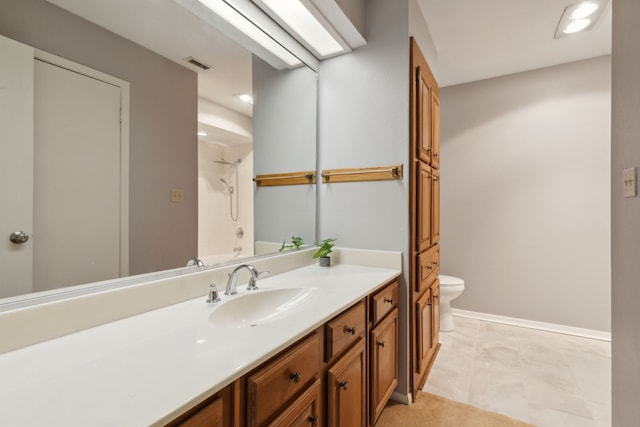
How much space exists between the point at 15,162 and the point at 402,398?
1.99 metres

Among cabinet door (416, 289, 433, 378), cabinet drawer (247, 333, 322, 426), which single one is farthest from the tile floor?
cabinet drawer (247, 333, 322, 426)

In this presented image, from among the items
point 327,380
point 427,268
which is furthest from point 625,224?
point 327,380

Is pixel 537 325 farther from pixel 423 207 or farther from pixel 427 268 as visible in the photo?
pixel 423 207

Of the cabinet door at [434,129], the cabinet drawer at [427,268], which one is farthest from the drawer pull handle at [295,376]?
the cabinet door at [434,129]

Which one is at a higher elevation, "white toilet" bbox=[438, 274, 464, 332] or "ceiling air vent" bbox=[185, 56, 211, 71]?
"ceiling air vent" bbox=[185, 56, 211, 71]

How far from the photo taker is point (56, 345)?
76 centimetres

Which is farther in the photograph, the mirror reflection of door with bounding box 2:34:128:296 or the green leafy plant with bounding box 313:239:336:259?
the green leafy plant with bounding box 313:239:336:259

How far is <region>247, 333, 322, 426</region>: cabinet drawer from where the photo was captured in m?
0.71

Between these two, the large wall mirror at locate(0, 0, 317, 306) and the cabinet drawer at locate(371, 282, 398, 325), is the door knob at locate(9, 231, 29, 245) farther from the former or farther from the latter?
the cabinet drawer at locate(371, 282, 398, 325)

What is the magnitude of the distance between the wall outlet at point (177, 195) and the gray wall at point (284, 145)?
1.67ft

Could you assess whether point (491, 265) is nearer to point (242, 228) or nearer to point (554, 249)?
point (554, 249)

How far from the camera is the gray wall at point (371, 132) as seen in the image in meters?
1.73

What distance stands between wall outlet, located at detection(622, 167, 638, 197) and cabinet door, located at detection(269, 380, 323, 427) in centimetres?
126

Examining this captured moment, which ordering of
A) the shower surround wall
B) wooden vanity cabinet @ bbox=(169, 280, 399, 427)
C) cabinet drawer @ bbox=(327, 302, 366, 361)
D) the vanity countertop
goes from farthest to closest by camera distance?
the shower surround wall, cabinet drawer @ bbox=(327, 302, 366, 361), wooden vanity cabinet @ bbox=(169, 280, 399, 427), the vanity countertop
